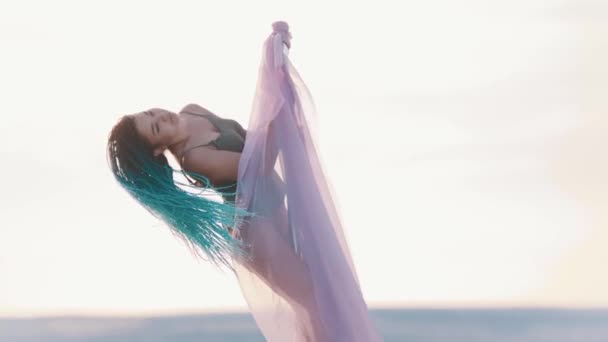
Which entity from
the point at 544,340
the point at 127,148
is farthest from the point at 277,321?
the point at 544,340

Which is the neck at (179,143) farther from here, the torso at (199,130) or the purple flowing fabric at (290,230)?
the purple flowing fabric at (290,230)

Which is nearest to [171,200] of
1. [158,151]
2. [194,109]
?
[158,151]

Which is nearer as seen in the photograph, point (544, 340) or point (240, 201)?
point (240, 201)

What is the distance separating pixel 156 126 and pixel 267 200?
1.66ft

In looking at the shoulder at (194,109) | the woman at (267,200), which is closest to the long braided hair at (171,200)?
the woman at (267,200)

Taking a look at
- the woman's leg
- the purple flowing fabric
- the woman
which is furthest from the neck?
the woman's leg

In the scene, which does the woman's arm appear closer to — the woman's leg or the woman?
the woman

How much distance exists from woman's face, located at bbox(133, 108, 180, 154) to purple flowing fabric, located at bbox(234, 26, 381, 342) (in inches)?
11.4

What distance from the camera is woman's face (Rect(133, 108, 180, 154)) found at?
4.61 meters

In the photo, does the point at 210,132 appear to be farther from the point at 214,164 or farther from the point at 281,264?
the point at 281,264

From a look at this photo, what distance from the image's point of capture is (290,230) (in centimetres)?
459

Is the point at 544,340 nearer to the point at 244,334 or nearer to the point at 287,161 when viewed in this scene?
the point at 244,334

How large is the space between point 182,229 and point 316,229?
51cm

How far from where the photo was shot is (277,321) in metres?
4.61
